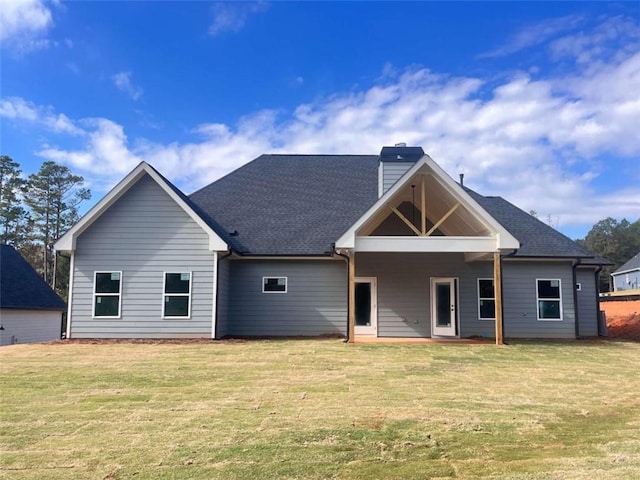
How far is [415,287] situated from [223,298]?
6063mm

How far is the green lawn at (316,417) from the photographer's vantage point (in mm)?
4234

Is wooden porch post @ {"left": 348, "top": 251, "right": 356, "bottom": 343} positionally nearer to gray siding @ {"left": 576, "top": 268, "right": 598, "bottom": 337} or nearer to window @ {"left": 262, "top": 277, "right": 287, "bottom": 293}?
window @ {"left": 262, "top": 277, "right": 287, "bottom": 293}

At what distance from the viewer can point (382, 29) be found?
1485 cm

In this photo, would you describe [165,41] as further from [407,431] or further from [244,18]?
[407,431]

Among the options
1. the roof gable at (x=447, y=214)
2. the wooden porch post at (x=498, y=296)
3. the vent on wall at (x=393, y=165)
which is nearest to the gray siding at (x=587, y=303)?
the wooden porch post at (x=498, y=296)

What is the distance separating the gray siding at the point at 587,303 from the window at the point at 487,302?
3218 mm

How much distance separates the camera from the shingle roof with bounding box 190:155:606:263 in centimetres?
1496

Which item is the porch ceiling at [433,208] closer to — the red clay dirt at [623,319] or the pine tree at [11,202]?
the red clay dirt at [623,319]

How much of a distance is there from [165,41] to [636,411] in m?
15.5

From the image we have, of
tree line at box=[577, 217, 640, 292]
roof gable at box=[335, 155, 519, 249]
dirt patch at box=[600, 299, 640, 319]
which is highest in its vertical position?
tree line at box=[577, 217, 640, 292]

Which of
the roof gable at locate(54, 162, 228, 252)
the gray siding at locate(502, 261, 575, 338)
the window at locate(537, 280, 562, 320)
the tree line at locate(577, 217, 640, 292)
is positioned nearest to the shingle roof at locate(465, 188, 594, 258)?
the gray siding at locate(502, 261, 575, 338)

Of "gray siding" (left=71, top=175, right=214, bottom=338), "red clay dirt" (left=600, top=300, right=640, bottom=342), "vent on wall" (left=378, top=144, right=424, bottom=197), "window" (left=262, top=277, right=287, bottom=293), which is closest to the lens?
"gray siding" (left=71, top=175, right=214, bottom=338)

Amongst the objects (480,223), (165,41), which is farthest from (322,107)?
(480,223)

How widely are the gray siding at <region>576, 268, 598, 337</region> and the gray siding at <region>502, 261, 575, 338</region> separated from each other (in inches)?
40.3
